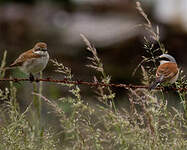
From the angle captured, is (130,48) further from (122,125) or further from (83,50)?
(122,125)

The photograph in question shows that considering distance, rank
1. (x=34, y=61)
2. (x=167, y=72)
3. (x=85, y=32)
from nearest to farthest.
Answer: (x=167, y=72), (x=34, y=61), (x=85, y=32)

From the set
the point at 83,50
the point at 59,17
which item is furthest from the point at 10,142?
the point at 59,17

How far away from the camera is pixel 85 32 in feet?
52.5

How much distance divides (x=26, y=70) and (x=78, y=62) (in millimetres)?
9212

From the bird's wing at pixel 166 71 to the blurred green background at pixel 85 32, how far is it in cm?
756

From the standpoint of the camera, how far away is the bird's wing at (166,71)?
18.1 ft

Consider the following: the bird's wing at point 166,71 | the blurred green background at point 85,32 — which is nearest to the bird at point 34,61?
the bird's wing at point 166,71

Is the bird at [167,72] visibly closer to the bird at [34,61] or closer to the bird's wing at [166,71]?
the bird's wing at [166,71]

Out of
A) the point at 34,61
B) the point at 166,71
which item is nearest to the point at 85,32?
the point at 34,61

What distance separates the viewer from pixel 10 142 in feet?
13.3

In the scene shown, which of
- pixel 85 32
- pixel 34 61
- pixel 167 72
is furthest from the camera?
pixel 85 32

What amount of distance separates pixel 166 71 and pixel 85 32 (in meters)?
10.6

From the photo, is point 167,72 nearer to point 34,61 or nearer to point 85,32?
point 34,61

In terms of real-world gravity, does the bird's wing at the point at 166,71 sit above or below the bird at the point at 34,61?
below
